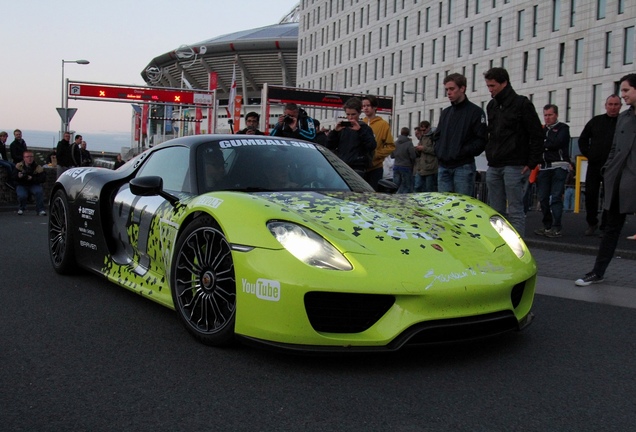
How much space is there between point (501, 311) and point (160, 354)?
1.67 metres

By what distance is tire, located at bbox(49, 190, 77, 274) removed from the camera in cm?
574

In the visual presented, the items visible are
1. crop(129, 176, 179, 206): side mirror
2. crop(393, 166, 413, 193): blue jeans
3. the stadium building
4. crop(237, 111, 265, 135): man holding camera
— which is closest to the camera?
crop(129, 176, 179, 206): side mirror

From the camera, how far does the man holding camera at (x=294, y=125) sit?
8.13 meters

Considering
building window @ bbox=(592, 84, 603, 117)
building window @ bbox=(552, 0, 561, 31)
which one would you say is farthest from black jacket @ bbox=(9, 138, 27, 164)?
building window @ bbox=(552, 0, 561, 31)

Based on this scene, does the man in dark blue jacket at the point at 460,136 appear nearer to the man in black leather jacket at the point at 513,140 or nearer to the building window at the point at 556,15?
the man in black leather jacket at the point at 513,140

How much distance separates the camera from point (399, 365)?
11.1ft

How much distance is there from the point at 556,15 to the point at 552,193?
44333 millimetres

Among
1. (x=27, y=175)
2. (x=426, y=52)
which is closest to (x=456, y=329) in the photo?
(x=27, y=175)

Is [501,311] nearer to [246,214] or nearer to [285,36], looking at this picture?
[246,214]

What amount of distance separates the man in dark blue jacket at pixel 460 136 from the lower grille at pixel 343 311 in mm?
4250

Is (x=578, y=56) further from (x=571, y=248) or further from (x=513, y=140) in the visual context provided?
(x=513, y=140)

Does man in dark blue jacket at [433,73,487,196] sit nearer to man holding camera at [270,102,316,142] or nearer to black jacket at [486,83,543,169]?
black jacket at [486,83,543,169]

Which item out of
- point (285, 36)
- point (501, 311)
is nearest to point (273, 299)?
point (501, 311)

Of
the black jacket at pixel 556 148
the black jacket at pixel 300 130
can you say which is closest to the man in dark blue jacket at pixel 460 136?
the black jacket at pixel 300 130
